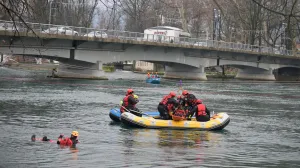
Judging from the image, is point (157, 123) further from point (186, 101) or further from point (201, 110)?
point (201, 110)

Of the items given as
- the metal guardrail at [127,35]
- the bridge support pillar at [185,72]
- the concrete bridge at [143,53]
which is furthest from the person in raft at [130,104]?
the bridge support pillar at [185,72]

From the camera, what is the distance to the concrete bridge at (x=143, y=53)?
54.4 m

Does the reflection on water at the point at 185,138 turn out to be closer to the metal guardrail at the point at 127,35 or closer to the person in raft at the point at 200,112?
the person in raft at the point at 200,112

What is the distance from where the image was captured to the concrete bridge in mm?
54434

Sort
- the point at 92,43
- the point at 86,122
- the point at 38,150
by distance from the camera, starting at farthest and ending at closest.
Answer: the point at 92,43, the point at 86,122, the point at 38,150

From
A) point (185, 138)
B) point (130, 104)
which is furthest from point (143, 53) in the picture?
point (185, 138)

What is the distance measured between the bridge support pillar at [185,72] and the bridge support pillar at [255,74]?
43.4 feet

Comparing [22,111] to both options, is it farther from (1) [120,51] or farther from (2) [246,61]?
(2) [246,61]

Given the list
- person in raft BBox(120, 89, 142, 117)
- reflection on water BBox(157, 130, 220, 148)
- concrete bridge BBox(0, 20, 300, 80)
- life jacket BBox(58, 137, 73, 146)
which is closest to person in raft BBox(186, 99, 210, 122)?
reflection on water BBox(157, 130, 220, 148)

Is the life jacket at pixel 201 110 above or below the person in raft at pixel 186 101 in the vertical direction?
below

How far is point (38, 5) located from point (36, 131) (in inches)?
440

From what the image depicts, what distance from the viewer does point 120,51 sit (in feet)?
216

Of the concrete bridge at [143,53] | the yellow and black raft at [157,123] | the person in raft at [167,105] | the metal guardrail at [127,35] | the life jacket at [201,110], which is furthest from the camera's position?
the concrete bridge at [143,53]

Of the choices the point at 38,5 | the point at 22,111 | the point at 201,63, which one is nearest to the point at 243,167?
the point at 38,5
